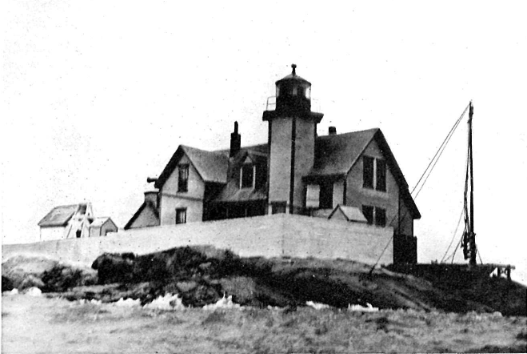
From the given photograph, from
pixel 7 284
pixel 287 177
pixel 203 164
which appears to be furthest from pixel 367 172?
pixel 7 284

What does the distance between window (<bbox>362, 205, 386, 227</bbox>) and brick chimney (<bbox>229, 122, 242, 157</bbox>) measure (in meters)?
1.37

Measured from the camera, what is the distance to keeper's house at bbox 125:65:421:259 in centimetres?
731

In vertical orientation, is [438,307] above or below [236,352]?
above

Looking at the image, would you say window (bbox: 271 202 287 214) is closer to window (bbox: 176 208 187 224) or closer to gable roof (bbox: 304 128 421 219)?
gable roof (bbox: 304 128 421 219)

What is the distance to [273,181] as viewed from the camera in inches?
316

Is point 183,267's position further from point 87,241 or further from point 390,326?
point 390,326

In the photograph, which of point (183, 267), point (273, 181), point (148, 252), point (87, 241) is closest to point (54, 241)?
point (87, 241)

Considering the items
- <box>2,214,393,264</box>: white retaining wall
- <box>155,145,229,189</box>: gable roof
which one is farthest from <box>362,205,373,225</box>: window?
<box>155,145,229,189</box>: gable roof

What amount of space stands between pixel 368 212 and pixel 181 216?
2.01 m

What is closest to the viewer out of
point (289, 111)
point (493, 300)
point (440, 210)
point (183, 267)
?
point (493, 300)

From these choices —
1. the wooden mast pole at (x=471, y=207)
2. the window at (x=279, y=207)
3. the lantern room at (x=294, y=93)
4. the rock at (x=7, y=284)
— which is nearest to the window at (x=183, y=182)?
the window at (x=279, y=207)

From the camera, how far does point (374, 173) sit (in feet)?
24.7

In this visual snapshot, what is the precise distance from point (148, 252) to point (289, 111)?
2045 mm

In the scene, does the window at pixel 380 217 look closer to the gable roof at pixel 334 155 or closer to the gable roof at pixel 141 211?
the gable roof at pixel 334 155
